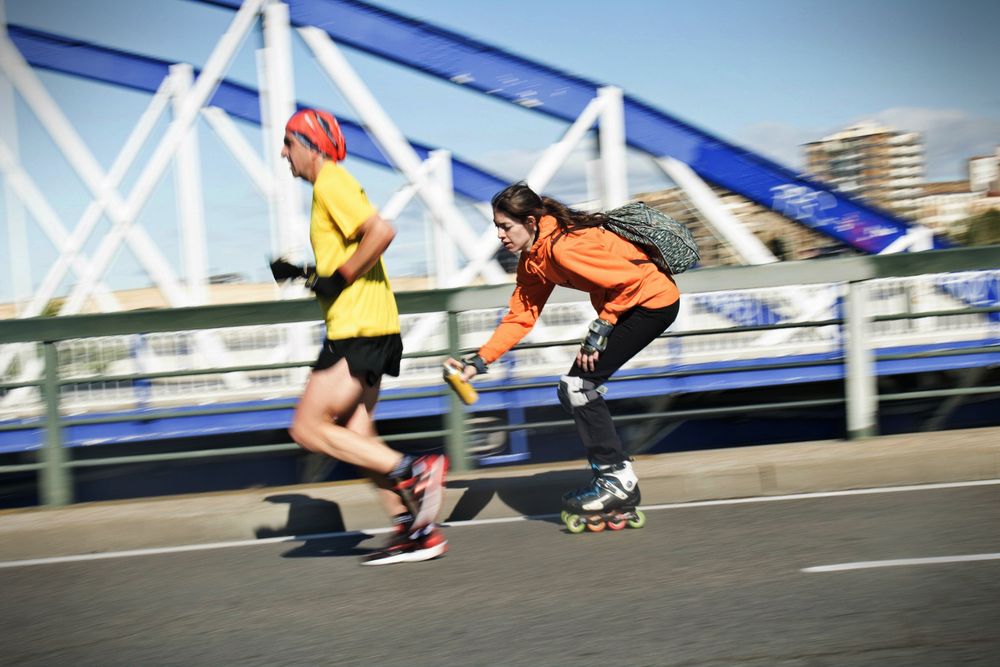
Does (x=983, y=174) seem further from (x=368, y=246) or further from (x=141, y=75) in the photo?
(x=368, y=246)

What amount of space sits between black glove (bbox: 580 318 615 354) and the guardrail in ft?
4.69

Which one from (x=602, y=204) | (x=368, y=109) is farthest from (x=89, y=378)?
(x=602, y=204)

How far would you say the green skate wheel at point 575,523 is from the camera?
Answer: 217 inches

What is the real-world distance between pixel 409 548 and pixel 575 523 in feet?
2.79

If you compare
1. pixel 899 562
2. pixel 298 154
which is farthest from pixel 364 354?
pixel 899 562

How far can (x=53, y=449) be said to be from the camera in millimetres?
6719

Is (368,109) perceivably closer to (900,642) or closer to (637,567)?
(637,567)

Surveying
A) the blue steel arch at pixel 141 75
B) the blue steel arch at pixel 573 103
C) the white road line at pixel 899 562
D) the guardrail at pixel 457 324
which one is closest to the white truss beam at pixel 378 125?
the blue steel arch at pixel 573 103

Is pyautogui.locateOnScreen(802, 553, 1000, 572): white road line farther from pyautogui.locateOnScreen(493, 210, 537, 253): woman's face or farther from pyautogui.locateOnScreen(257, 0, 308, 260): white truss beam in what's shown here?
pyautogui.locateOnScreen(257, 0, 308, 260): white truss beam

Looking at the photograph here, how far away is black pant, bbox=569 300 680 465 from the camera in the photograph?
536 centimetres

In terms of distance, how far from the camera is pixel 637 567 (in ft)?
15.5

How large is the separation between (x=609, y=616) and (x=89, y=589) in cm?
231

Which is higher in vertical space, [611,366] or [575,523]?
[611,366]

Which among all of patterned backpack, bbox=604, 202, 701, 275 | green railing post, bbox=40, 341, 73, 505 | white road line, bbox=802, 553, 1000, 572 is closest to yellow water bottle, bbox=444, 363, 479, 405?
patterned backpack, bbox=604, 202, 701, 275
